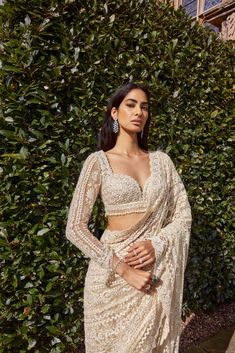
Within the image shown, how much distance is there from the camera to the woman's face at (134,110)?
1.78m

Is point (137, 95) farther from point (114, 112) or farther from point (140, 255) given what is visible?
point (140, 255)

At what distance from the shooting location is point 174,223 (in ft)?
5.84

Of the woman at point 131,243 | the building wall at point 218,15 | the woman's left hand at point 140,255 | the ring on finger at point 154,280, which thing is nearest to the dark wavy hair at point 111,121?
the woman at point 131,243

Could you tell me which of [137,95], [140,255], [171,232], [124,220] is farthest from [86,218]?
[137,95]

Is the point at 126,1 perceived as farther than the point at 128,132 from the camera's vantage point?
Yes

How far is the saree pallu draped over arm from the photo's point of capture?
5.27ft

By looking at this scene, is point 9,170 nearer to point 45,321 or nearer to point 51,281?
point 51,281

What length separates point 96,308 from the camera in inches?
66.6

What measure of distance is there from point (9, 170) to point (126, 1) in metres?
1.67

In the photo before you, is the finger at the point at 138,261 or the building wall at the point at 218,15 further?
the building wall at the point at 218,15

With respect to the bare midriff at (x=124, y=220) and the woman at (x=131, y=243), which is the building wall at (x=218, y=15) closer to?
the woman at (x=131, y=243)

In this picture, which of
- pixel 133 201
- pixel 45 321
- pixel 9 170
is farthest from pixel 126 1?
pixel 45 321

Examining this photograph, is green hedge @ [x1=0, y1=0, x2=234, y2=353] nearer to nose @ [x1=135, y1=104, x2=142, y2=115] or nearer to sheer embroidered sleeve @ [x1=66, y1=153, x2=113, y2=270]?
sheer embroidered sleeve @ [x1=66, y1=153, x2=113, y2=270]

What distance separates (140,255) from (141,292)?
0.69 feet
